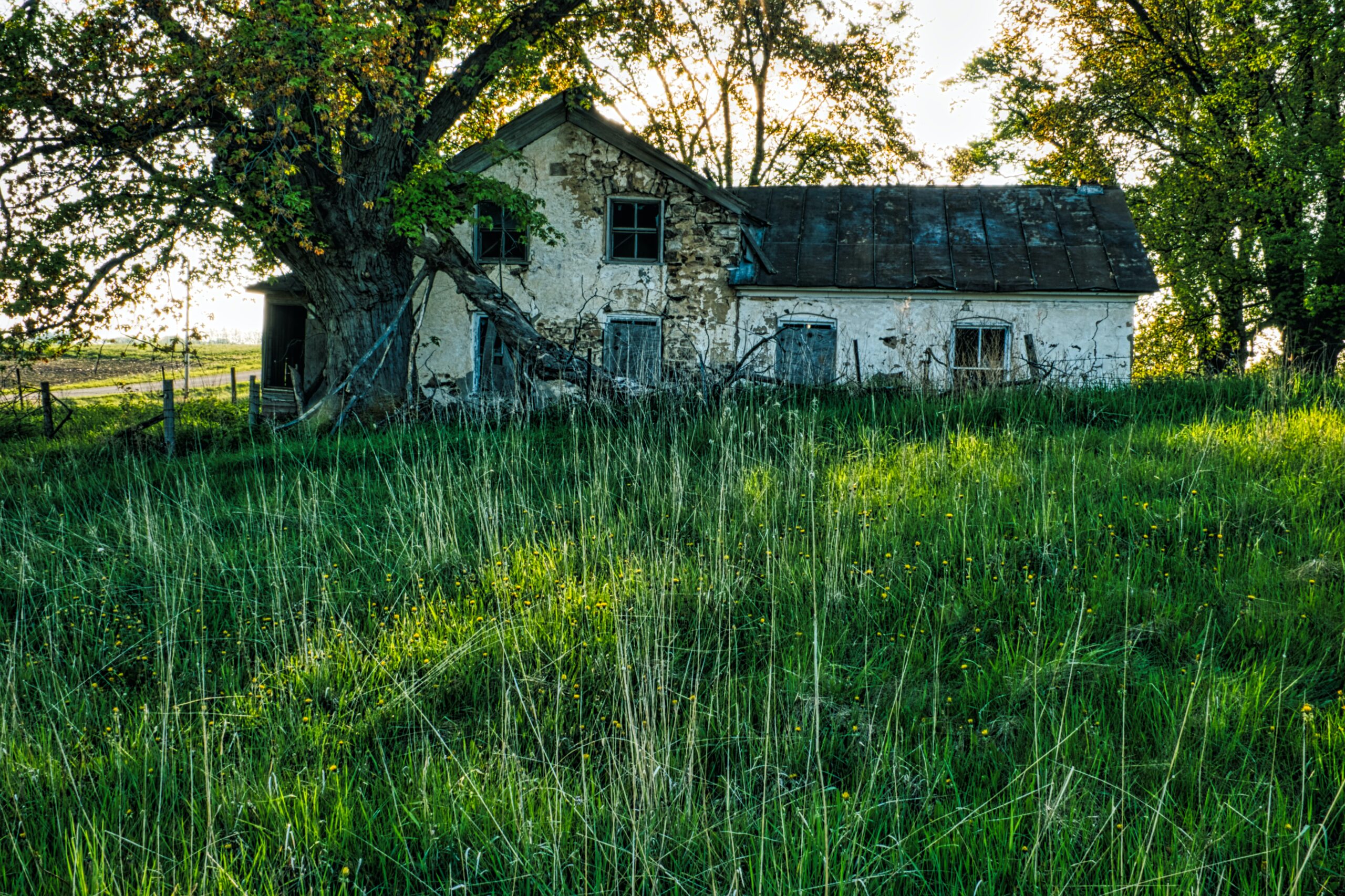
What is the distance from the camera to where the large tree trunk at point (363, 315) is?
1168 centimetres

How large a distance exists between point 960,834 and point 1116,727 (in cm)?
89

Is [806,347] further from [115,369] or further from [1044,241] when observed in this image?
[115,369]

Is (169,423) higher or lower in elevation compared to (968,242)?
lower

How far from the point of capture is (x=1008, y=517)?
4762mm

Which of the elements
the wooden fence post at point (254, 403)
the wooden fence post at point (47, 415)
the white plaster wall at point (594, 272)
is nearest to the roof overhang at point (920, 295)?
the white plaster wall at point (594, 272)

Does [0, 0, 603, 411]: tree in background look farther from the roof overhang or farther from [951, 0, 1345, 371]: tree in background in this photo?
[951, 0, 1345, 371]: tree in background

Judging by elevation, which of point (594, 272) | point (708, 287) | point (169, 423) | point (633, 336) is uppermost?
point (594, 272)

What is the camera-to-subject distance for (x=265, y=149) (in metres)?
10.2

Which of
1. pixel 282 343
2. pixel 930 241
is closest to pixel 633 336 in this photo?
pixel 930 241

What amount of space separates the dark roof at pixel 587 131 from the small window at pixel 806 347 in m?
2.43

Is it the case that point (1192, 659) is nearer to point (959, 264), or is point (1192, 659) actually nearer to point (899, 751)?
point (899, 751)

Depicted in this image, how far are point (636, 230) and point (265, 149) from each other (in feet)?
23.0

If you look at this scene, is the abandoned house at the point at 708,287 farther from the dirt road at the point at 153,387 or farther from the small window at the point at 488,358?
the dirt road at the point at 153,387

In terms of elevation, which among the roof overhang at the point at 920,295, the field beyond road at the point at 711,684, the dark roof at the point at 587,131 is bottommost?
the field beyond road at the point at 711,684
